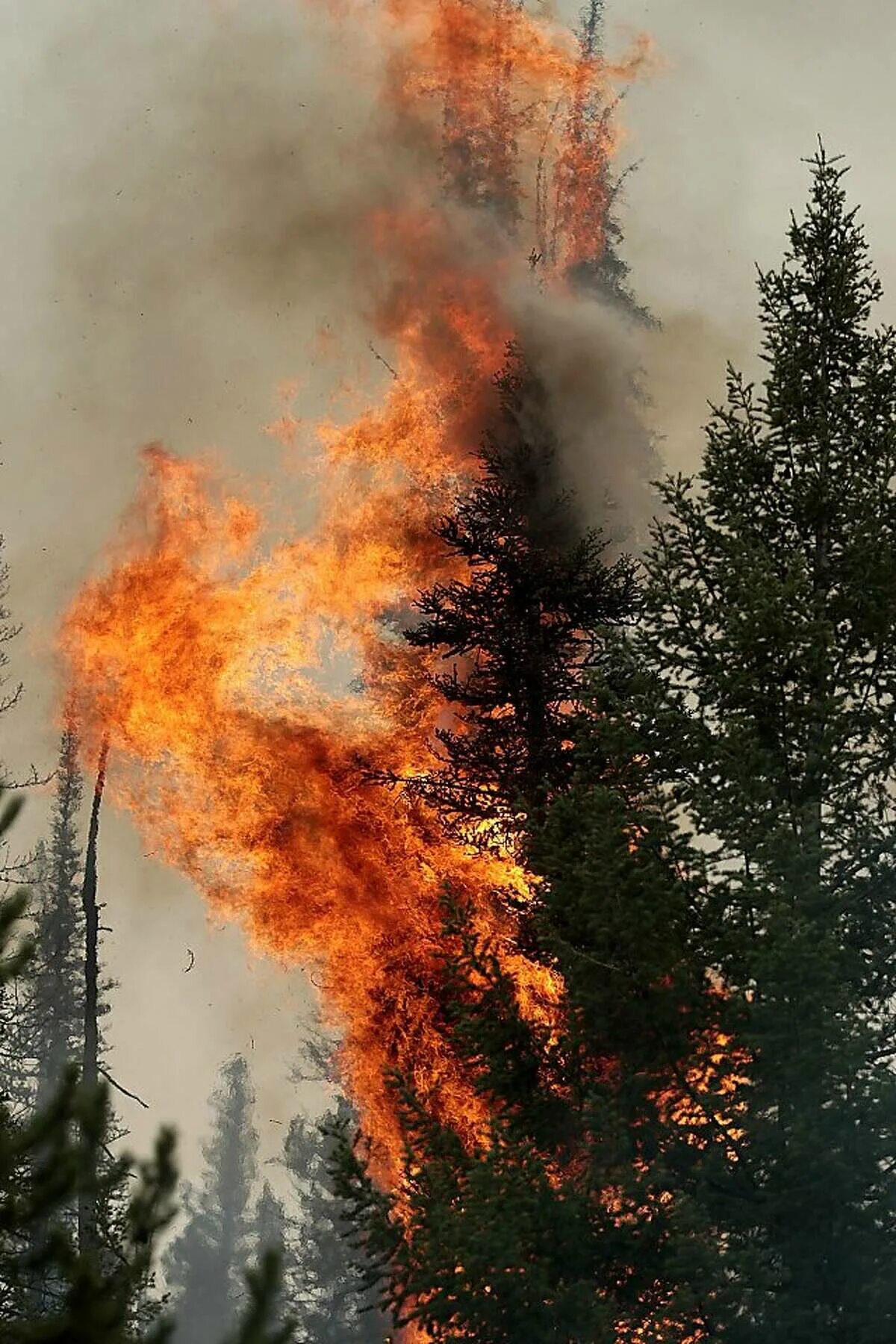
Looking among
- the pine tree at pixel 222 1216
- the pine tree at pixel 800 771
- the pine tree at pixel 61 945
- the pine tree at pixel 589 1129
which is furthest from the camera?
the pine tree at pixel 222 1216

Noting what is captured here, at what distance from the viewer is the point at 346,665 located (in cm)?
2603

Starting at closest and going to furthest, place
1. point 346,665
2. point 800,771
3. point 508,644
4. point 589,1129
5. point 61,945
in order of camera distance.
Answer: point 589,1129
point 800,771
point 508,644
point 346,665
point 61,945

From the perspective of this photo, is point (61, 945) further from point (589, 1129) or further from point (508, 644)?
point (589, 1129)

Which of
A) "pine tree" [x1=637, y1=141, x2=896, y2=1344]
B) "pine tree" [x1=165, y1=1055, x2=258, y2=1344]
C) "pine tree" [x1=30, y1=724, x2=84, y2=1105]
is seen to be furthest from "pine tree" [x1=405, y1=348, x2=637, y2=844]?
"pine tree" [x1=165, y1=1055, x2=258, y2=1344]

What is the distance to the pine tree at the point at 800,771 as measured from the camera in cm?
1057

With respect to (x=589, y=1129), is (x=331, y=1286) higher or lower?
higher

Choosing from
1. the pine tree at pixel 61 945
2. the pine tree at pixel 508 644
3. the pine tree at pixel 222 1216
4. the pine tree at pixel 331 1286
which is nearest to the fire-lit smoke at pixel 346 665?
the pine tree at pixel 508 644

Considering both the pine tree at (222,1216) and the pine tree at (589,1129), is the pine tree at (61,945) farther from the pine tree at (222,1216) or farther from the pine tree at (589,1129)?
the pine tree at (222,1216)

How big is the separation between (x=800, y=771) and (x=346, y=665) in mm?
14760

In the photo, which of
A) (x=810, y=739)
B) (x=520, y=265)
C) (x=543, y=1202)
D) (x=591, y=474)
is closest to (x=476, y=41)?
(x=520, y=265)

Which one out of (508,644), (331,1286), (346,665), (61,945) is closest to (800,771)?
(508,644)

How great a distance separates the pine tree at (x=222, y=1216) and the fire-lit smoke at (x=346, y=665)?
56.9 m

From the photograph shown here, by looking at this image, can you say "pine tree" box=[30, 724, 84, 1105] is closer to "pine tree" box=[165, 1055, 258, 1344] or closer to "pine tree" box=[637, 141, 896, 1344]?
"pine tree" box=[637, 141, 896, 1344]

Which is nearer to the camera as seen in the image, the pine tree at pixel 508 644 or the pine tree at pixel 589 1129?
the pine tree at pixel 589 1129
